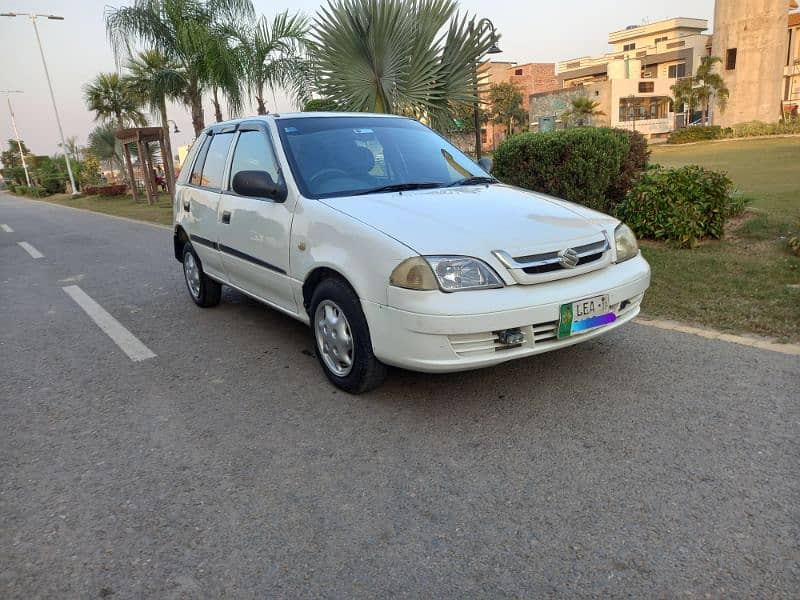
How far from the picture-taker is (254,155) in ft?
14.4

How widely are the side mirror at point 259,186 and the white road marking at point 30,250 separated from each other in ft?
27.7

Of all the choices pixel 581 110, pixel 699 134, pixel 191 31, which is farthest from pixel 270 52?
pixel 581 110

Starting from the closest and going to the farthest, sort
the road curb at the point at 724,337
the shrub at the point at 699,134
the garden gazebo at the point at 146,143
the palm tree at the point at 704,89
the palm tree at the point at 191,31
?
the road curb at the point at 724,337 < the palm tree at the point at 191,31 < the garden gazebo at the point at 146,143 < the shrub at the point at 699,134 < the palm tree at the point at 704,89

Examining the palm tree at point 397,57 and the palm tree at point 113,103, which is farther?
the palm tree at point 113,103

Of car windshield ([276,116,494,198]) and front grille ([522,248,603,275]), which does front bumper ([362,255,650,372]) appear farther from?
car windshield ([276,116,494,198])

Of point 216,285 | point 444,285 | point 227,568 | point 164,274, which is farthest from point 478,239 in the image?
point 164,274

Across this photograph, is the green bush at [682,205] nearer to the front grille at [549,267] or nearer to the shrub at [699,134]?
the front grille at [549,267]

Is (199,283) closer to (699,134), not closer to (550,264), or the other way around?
(550,264)

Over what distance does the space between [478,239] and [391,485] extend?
1.31 m

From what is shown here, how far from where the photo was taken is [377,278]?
3133mm

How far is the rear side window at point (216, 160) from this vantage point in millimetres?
4914

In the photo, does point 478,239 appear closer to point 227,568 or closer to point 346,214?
point 346,214

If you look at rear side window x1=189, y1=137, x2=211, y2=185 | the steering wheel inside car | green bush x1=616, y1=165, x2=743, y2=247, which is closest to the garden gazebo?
rear side window x1=189, y1=137, x2=211, y2=185

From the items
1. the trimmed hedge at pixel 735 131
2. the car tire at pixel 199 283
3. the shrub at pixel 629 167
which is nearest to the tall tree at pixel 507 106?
the trimmed hedge at pixel 735 131
